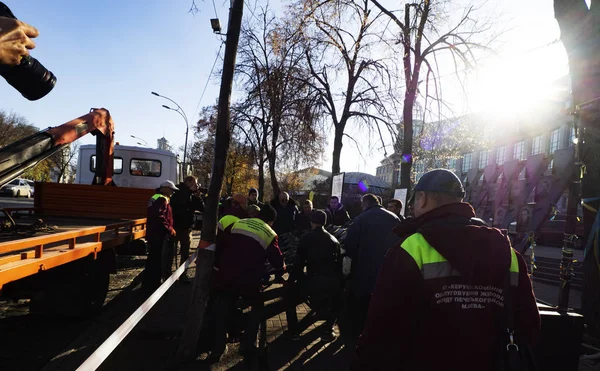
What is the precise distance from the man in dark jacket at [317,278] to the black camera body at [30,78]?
3.80 m

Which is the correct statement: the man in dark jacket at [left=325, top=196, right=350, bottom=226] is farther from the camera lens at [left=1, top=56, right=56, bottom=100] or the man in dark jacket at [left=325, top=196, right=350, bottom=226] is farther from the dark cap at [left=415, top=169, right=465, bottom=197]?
the camera lens at [left=1, top=56, right=56, bottom=100]

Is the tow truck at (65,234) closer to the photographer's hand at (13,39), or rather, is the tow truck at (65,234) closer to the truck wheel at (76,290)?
the truck wheel at (76,290)

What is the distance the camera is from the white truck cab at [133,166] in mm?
11492

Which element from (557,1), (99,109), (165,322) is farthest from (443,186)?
(99,109)

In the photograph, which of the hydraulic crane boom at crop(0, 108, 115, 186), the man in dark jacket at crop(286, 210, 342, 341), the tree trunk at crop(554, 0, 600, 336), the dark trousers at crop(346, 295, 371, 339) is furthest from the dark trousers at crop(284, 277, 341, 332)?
the hydraulic crane boom at crop(0, 108, 115, 186)

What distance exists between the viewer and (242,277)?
420 cm

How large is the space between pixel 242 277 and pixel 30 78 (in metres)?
3.01

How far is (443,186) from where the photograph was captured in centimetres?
199

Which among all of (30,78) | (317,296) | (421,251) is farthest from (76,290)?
(421,251)

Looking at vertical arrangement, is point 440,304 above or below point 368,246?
above

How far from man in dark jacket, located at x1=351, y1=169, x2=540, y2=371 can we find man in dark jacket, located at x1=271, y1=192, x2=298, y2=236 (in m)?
7.61

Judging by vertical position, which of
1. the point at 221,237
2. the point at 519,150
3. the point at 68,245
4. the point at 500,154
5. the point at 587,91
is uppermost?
the point at 519,150

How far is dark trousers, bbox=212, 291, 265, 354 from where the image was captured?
4.22 m

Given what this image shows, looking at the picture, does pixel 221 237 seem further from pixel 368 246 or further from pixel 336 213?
pixel 336 213
